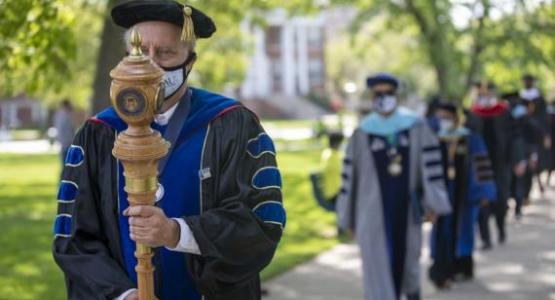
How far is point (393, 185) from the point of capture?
23.4ft

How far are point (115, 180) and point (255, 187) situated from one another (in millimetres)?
495

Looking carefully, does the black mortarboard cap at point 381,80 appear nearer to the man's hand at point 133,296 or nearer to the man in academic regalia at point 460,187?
the man in academic regalia at point 460,187

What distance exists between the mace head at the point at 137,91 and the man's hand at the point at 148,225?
238 millimetres

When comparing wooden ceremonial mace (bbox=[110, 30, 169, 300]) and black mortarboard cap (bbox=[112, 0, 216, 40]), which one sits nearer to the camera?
wooden ceremonial mace (bbox=[110, 30, 169, 300])

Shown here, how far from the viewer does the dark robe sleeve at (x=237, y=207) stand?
121 inches

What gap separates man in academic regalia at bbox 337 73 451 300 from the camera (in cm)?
707

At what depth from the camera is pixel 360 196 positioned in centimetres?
718

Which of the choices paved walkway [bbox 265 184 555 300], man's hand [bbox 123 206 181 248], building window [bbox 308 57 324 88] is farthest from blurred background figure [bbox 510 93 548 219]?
building window [bbox 308 57 324 88]

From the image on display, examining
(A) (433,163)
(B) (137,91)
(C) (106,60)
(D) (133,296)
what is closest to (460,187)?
(A) (433,163)

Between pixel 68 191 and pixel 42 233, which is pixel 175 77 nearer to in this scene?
pixel 68 191

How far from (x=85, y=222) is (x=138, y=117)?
70 cm

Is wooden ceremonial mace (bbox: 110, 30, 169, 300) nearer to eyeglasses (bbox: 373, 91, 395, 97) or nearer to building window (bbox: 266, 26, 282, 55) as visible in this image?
eyeglasses (bbox: 373, 91, 395, 97)

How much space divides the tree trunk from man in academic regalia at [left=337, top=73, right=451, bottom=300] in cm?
463

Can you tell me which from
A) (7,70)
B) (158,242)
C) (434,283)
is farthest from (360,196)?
(158,242)
